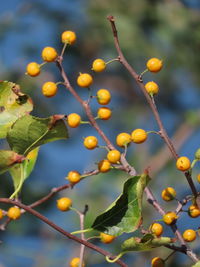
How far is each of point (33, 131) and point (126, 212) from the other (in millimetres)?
201

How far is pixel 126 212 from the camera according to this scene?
0.90 metres

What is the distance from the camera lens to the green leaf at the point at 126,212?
33.9 inches

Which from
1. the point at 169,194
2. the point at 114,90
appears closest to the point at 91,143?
the point at 169,194

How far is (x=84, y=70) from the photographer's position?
3990mm

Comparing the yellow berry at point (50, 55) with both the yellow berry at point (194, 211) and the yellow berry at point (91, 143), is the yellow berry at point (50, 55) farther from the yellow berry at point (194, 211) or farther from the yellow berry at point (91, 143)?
the yellow berry at point (194, 211)

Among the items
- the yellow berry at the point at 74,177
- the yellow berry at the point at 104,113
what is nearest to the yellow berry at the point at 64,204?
the yellow berry at the point at 74,177

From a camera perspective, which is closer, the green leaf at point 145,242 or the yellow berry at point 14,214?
the green leaf at point 145,242

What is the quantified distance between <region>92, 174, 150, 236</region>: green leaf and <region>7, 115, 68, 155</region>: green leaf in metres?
0.14

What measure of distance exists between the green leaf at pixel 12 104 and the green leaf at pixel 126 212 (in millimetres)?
219

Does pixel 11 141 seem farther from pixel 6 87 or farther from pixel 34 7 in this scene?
pixel 34 7

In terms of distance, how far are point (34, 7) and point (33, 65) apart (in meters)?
2.89

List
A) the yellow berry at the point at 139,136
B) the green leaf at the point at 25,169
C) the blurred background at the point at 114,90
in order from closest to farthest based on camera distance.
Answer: the yellow berry at the point at 139,136, the green leaf at the point at 25,169, the blurred background at the point at 114,90

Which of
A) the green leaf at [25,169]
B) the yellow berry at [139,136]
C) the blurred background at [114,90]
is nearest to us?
the yellow berry at [139,136]

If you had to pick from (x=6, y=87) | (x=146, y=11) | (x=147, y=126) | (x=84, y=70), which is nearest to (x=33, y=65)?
(x=6, y=87)
